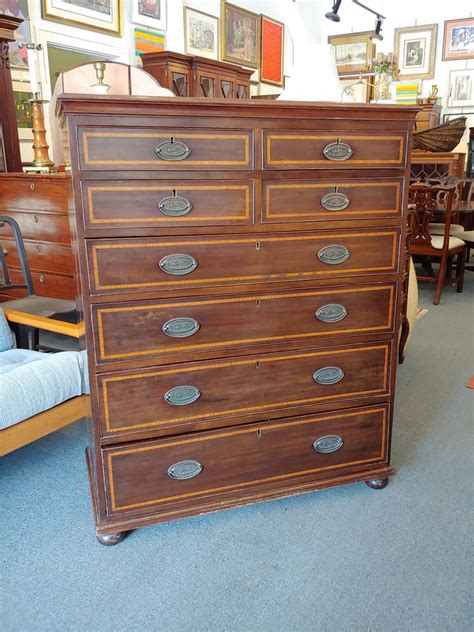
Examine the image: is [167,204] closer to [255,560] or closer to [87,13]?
[255,560]

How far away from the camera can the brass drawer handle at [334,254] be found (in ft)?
6.01

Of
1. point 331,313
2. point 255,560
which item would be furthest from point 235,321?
point 255,560

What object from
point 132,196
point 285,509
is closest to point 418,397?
point 285,509

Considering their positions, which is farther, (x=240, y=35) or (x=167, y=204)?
(x=240, y=35)

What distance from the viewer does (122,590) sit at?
1646 millimetres

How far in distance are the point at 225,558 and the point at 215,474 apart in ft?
0.89

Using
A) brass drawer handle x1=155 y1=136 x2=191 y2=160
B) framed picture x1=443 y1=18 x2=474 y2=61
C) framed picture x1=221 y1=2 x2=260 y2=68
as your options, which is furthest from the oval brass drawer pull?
framed picture x1=443 y1=18 x2=474 y2=61

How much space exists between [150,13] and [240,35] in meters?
1.64

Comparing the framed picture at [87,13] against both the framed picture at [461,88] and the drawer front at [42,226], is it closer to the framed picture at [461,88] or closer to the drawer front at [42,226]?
the drawer front at [42,226]

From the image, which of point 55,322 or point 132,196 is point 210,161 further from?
point 55,322

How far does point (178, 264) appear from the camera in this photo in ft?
5.53

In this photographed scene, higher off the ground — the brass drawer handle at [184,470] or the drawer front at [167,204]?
the drawer front at [167,204]

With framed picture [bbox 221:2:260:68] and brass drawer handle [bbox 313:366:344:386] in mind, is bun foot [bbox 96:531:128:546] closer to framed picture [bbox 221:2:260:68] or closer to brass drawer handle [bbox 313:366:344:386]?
brass drawer handle [bbox 313:366:344:386]

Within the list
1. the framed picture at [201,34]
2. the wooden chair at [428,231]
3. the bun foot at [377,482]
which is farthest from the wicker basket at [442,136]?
the bun foot at [377,482]
